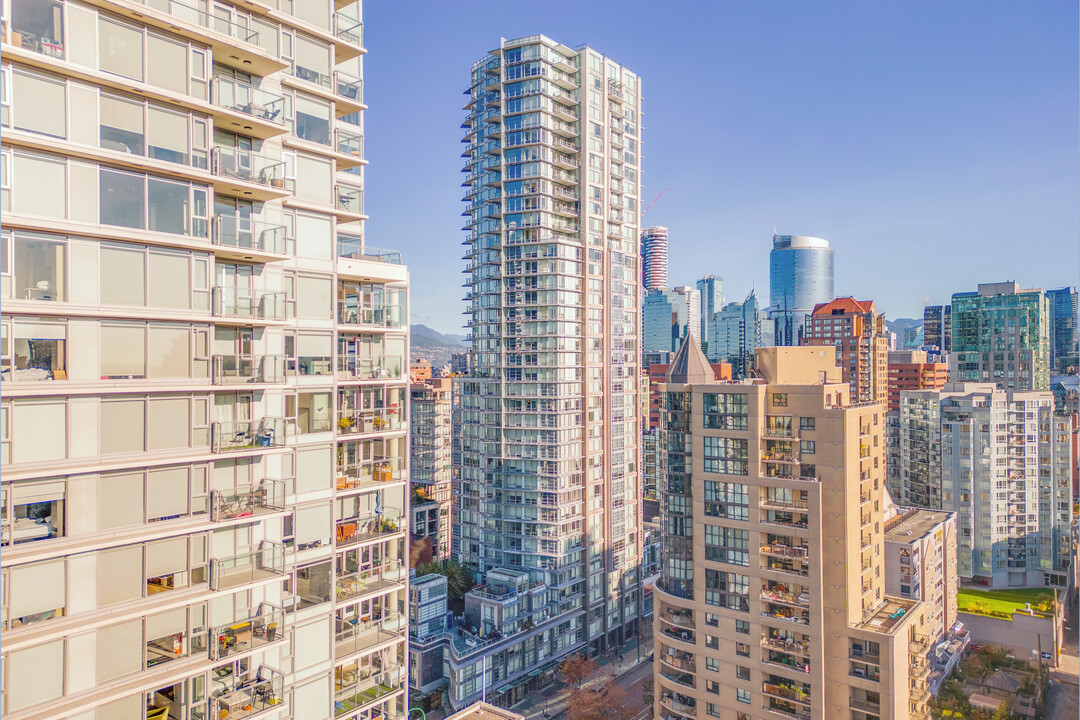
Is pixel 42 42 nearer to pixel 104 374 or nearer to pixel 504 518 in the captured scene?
pixel 104 374

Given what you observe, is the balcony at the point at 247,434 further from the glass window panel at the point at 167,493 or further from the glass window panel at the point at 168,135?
the glass window panel at the point at 168,135

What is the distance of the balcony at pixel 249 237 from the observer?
14.2m

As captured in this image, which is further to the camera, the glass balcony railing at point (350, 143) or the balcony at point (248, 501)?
the glass balcony railing at point (350, 143)

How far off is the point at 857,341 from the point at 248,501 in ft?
435

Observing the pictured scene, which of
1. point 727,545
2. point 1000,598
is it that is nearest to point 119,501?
point 727,545

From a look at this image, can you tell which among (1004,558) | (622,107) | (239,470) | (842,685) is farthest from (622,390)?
(239,470)

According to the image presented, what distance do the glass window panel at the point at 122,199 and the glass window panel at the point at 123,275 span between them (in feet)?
1.65

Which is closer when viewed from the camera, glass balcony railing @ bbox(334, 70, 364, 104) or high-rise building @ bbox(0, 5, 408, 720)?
high-rise building @ bbox(0, 5, 408, 720)

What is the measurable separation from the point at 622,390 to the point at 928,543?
1091 inches

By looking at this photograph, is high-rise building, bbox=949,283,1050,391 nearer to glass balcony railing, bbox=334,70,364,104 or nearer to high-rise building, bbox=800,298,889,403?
high-rise building, bbox=800,298,889,403

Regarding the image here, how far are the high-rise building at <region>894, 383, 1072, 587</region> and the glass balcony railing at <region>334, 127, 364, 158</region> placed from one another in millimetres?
75760

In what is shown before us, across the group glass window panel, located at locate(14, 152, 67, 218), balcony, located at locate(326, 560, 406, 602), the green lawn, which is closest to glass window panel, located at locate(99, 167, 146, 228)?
glass window panel, located at locate(14, 152, 67, 218)

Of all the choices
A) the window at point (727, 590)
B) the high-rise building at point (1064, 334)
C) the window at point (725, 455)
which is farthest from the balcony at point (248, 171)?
the high-rise building at point (1064, 334)

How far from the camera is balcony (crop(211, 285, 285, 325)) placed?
13.9 m
